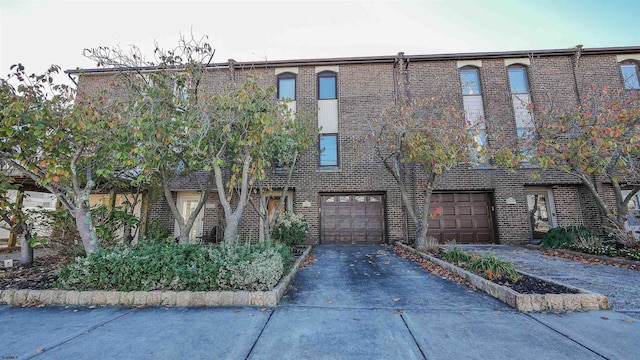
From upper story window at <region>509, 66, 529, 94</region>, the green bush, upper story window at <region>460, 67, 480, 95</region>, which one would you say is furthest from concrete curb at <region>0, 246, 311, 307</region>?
upper story window at <region>509, 66, 529, 94</region>

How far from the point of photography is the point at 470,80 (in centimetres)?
1148

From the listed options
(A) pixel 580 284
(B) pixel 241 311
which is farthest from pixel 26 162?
(A) pixel 580 284

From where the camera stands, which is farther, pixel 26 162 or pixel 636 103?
pixel 636 103

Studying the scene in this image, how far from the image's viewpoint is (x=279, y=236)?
9.34 meters

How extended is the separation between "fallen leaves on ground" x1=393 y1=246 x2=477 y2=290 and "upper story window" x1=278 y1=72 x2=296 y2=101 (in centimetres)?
804

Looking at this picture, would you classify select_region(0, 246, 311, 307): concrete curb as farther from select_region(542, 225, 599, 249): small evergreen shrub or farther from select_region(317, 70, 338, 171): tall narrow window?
select_region(542, 225, 599, 249): small evergreen shrub

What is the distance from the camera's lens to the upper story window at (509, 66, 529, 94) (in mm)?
11312

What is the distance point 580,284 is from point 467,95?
8685 millimetres

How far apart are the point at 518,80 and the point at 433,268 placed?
10.2m

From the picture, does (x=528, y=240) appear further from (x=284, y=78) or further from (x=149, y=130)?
(x=149, y=130)

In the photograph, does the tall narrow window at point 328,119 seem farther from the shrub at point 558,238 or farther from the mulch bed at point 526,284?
the shrub at point 558,238

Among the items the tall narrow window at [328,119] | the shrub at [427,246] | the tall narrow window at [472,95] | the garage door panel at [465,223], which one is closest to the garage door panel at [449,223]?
the garage door panel at [465,223]

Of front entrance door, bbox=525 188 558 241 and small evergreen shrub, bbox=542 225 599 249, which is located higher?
front entrance door, bbox=525 188 558 241

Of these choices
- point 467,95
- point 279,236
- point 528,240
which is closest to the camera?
point 279,236
